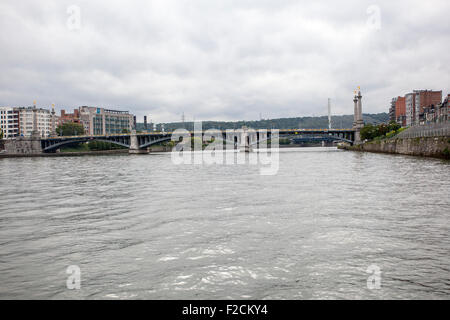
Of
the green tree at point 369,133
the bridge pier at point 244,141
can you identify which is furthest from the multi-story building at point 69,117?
the green tree at point 369,133

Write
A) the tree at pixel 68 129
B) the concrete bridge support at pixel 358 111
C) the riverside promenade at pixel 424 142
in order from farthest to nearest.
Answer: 1. the tree at pixel 68 129
2. the concrete bridge support at pixel 358 111
3. the riverside promenade at pixel 424 142

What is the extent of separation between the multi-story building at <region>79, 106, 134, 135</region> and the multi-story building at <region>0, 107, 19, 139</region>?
25107 millimetres

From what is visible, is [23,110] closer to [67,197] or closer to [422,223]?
[67,197]

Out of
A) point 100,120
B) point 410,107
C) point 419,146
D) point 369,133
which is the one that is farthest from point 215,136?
point 410,107

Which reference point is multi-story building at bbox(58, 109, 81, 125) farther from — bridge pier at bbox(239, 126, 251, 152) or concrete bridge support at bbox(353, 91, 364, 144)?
concrete bridge support at bbox(353, 91, 364, 144)

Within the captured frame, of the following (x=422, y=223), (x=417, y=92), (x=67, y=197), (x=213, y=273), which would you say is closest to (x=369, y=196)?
(x=422, y=223)

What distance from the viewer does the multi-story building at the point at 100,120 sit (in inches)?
6511

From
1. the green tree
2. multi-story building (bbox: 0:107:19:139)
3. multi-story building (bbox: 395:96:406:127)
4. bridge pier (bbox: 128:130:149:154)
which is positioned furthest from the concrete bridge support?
multi-story building (bbox: 0:107:19:139)

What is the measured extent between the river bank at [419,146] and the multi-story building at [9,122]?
464 ft

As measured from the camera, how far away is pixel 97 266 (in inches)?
280

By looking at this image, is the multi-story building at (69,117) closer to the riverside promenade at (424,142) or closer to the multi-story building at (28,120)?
the multi-story building at (28,120)

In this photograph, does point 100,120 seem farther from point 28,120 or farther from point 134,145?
point 134,145

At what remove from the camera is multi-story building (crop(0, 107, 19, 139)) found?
6083 inches
